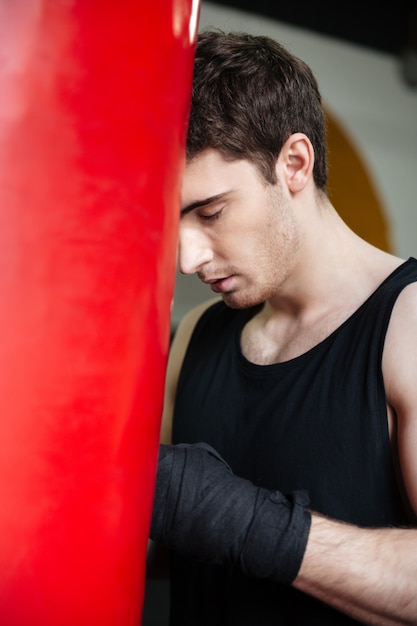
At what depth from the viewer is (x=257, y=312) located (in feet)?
4.19

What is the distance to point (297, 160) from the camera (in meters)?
1.08

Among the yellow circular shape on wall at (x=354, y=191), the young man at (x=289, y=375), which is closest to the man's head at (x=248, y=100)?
the young man at (x=289, y=375)

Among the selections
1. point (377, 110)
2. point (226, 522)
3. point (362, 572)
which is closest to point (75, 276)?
point (226, 522)

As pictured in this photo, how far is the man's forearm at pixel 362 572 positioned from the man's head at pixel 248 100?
499 millimetres

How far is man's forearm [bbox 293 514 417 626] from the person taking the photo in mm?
762

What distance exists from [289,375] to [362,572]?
13.5 inches

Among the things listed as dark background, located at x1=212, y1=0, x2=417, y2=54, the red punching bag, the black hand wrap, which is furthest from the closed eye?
dark background, located at x1=212, y1=0, x2=417, y2=54

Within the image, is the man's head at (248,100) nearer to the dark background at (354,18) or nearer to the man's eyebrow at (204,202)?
the man's eyebrow at (204,202)

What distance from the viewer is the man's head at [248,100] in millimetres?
1001

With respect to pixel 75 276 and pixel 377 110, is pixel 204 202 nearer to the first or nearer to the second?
pixel 75 276

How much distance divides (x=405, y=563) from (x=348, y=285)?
417mm

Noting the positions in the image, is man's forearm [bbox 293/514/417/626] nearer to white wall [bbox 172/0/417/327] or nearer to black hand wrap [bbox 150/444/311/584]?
black hand wrap [bbox 150/444/311/584]

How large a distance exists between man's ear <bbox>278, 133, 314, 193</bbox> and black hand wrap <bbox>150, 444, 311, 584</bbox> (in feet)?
1.61

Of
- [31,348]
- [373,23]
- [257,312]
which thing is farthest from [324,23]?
[31,348]
